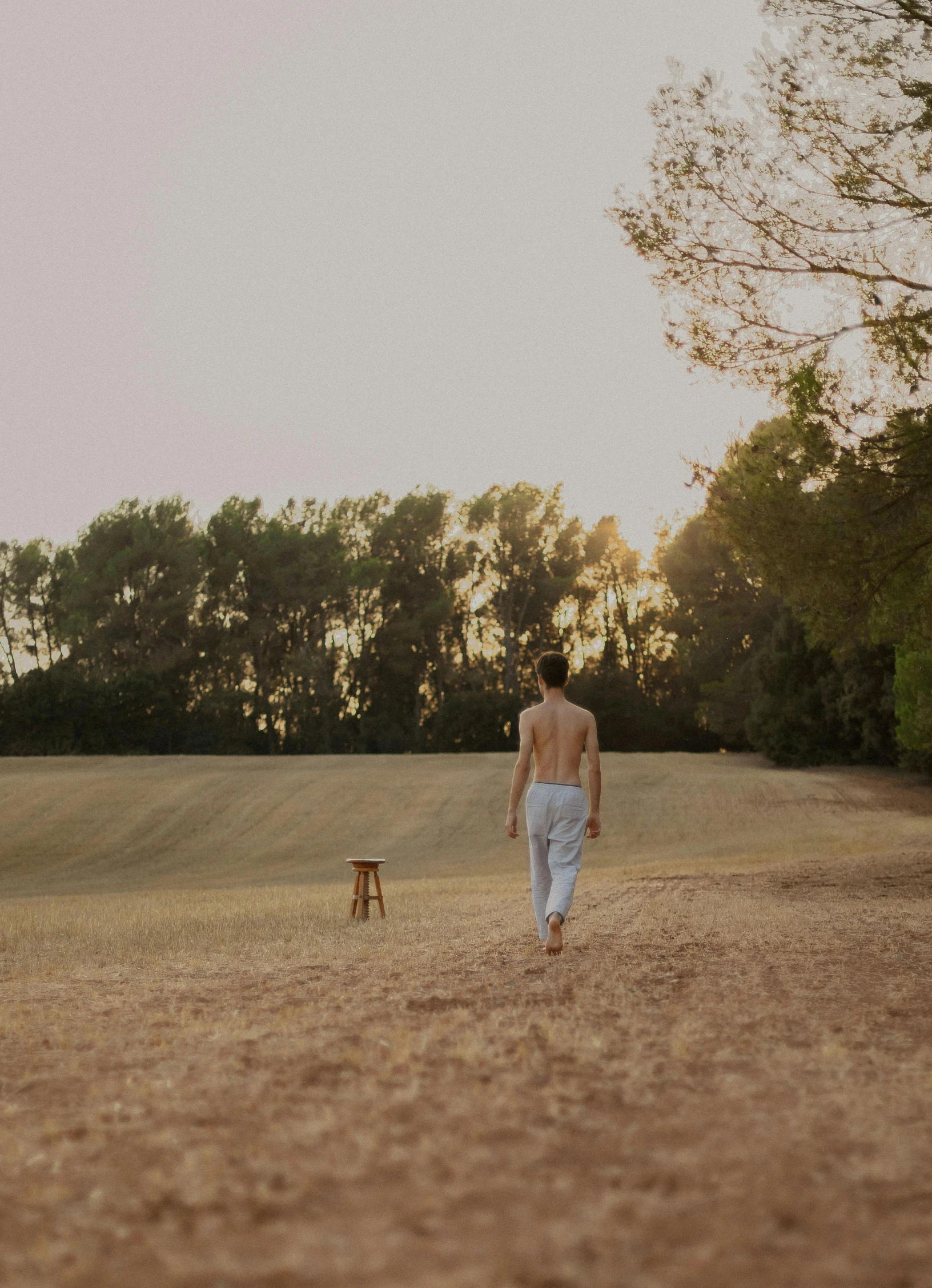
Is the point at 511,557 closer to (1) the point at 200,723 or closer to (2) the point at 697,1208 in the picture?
(1) the point at 200,723

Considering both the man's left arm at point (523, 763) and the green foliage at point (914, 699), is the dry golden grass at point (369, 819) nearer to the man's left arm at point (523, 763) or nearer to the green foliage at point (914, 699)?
the green foliage at point (914, 699)

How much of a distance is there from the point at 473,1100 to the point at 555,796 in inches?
164

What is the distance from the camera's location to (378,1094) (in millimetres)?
3875

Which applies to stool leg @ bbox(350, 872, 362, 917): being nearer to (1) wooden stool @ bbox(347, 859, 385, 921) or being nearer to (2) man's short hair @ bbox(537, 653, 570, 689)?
(1) wooden stool @ bbox(347, 859, 385, 921)

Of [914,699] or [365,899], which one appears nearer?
[365,899]

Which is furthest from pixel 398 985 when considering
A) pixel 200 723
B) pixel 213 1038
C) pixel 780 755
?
pixel 200 723

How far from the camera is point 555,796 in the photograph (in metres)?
7.85

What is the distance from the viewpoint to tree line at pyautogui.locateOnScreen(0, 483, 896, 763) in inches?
2169

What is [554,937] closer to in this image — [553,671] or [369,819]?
[553,671]

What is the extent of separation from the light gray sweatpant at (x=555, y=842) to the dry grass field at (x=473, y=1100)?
396 mm

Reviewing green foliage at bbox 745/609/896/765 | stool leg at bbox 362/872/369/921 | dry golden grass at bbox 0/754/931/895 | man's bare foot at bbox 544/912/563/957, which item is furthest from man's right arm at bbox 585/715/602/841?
green foliage at bbox 745/609/896/765

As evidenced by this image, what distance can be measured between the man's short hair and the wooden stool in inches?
178

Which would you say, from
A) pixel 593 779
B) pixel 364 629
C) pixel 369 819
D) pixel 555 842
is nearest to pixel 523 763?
pixel 593 779

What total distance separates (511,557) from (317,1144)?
63.7 meters
